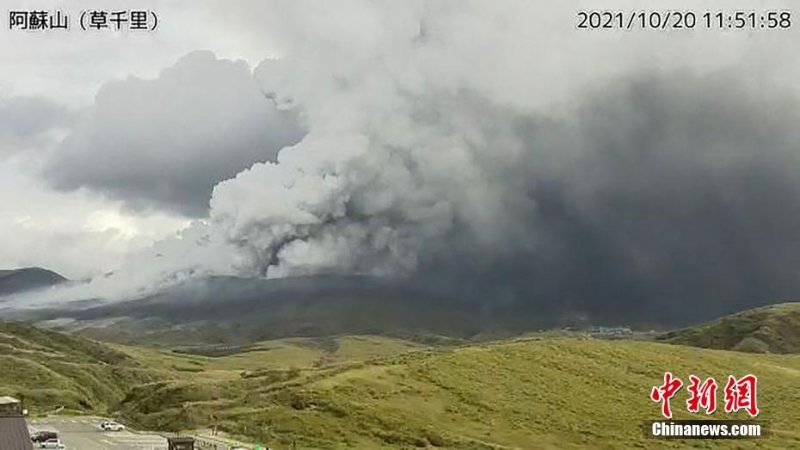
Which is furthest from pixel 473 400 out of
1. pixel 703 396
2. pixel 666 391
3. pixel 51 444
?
pixel 51 444

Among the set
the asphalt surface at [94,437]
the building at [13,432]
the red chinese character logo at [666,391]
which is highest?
the red chinese character logo at [666,391]

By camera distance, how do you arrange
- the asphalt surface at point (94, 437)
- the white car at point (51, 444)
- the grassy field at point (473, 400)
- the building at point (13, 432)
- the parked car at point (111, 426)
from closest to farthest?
the building at point (13, 432) < the white car at point (51, 444) < the asphalt surface at point (94, 437) < the grassy field at point (473, 400) < the parked car at point (111, 426)

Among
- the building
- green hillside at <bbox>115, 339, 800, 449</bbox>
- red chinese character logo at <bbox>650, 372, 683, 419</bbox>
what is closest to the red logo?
red chinese character logo at <bbox>650, 372, 683, 419</bbox>

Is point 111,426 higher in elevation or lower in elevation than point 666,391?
lower

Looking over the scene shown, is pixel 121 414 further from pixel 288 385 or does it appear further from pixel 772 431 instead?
pixel 772 431

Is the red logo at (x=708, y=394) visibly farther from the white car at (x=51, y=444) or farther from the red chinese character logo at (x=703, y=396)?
the white car at (x=51, y=444)

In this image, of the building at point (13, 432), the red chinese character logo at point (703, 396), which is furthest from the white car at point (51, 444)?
the red chinese character logo at point (703, 396)

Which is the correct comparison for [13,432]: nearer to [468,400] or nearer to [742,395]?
[468,400]
